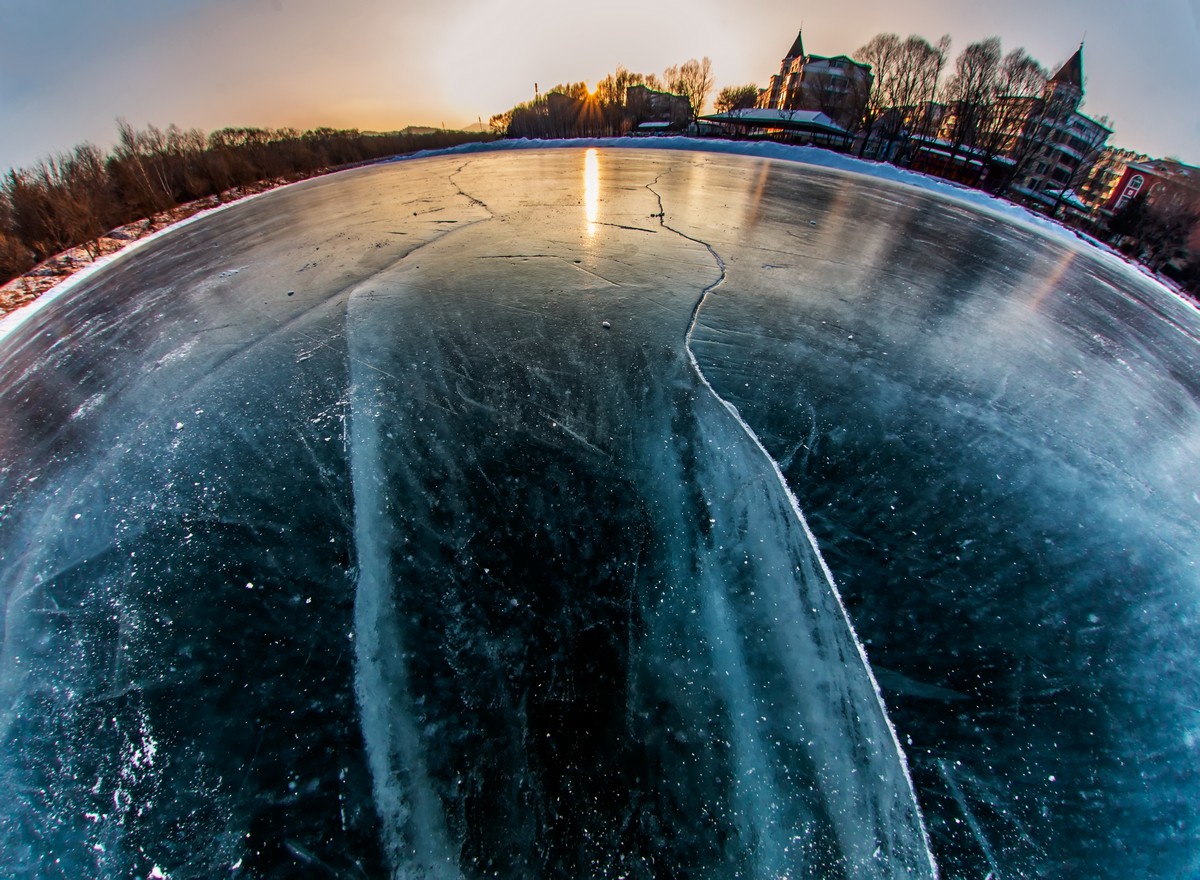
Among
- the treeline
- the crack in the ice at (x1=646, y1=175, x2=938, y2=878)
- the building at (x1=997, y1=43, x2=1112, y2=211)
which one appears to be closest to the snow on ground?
the treeline

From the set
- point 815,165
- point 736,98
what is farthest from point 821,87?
point 815,165

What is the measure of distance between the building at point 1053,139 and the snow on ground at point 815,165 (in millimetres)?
10819

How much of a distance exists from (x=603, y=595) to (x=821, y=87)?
43.9m

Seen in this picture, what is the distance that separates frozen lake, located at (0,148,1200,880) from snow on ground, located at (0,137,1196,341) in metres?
3.68

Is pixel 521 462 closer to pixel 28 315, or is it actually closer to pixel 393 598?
pixel 393 598

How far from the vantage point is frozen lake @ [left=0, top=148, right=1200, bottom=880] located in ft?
4.02

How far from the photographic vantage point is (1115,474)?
7.64 ft

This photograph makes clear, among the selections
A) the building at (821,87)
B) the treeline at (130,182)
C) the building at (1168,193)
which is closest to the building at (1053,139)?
the building at (1168,193)

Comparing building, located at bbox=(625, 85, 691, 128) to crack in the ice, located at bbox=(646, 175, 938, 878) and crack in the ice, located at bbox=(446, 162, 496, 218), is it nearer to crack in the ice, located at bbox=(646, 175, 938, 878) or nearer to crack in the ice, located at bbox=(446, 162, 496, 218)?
crack in the ice, located at bbox=(446, 162, 496, 218)

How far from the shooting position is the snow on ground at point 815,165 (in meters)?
5.79

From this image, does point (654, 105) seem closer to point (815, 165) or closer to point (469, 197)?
point (815, 165)

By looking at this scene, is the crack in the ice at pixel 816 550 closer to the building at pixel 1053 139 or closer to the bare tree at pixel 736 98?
the building at pixel 1053 139

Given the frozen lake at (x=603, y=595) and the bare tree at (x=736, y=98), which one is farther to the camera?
the bare tree at (x=736, y=98)

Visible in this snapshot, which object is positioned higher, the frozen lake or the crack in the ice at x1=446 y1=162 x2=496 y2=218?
the crack in the ice at x1=446 y1=162 x2=496 y2=218
